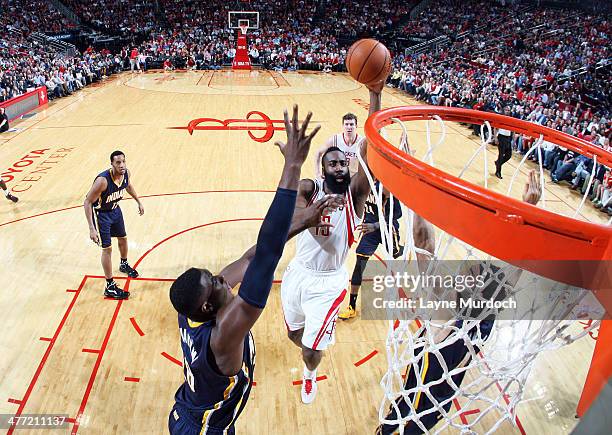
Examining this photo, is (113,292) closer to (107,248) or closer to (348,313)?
(107,248)

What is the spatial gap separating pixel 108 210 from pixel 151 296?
972 mm

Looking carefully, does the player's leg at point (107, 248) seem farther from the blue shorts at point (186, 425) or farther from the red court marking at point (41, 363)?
the blue shorts at point (186, 425)

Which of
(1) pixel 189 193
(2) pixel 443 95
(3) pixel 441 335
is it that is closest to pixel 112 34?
(2) pixel 443 95

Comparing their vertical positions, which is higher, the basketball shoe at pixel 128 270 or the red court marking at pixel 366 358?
the basketball shoe at pixel 128 270

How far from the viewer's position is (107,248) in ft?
14.6

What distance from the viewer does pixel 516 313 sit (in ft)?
7.71

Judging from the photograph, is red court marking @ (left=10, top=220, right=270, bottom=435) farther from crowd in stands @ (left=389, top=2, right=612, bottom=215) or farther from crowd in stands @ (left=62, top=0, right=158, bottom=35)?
crowd in stands @ (left=62, top=0, right=158, bottom=35)

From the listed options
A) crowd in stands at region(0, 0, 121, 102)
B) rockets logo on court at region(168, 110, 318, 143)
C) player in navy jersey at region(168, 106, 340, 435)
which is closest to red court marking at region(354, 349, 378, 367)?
player in navy jersey at region(168, 106, 340, 435)

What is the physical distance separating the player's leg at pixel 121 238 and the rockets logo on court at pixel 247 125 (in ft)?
19.0

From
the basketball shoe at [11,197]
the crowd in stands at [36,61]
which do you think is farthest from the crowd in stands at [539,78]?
the crowd in stands at [36,61]

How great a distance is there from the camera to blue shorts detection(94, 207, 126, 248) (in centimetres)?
440

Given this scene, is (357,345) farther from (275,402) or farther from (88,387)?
(88,387)

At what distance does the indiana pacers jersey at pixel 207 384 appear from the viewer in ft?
6.23

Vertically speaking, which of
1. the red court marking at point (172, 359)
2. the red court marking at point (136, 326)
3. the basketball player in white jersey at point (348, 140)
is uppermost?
the basketball player in white jersey at point (348, 140)
